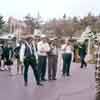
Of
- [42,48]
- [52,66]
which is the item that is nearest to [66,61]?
[52,66]

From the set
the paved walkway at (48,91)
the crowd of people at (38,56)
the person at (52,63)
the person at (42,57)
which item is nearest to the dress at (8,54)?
the crowd of people at (38,56)

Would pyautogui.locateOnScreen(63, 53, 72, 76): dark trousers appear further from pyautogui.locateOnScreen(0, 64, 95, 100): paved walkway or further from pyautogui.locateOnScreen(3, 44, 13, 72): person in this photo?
pyautogui.locateOnScreen(3, 44, 13, 72): person

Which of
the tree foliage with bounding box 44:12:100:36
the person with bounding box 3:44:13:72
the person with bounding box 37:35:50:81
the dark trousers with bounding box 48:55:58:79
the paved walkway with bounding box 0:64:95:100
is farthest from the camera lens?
the tree foliage with bounding box 44:12:100:36

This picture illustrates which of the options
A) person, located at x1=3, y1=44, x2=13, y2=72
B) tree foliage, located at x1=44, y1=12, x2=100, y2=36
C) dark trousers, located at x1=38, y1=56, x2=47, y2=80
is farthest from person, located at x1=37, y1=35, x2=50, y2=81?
tree foliage, located at x1=44, y1=12, x2=100, y2=36

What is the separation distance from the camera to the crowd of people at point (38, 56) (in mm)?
10961

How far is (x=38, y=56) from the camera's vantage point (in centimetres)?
1223

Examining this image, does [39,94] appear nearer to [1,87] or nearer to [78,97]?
[78,97]

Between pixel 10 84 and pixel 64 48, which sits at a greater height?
pixel 64 48

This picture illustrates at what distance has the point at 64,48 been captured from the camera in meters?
13.7

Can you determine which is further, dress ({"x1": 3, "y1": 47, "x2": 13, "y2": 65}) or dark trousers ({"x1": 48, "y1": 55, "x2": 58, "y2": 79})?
dress ({"x1": 3, "y1": 47, "x2": 13, "y2": 65})

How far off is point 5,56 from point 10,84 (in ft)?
16.0

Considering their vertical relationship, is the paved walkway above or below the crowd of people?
below

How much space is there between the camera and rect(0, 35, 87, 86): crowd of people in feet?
36.0

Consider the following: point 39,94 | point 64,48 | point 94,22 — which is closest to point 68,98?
point 39,94
